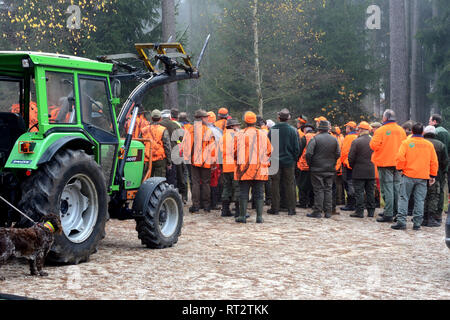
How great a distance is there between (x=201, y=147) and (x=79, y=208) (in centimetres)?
591

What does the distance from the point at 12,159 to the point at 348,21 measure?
23586 millimetres

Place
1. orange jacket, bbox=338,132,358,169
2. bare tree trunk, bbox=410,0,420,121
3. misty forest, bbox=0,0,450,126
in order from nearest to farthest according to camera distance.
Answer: orange jacket, bbox=338,132,358,169
misty forest, bbox=0,0,450,126
bare tree trunk, bbox=410,0,420,121

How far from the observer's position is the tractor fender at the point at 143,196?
899 cm

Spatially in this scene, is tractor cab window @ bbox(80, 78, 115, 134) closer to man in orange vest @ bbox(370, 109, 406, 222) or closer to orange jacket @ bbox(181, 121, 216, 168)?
orange jacket @ bbox(181, 121, 216, 168)

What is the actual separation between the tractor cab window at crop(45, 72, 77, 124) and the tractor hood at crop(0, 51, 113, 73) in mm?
149

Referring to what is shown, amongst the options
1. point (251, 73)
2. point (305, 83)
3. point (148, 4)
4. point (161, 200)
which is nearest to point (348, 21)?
point (305, 83)

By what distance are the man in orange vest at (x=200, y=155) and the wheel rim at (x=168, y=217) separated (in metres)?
4.05

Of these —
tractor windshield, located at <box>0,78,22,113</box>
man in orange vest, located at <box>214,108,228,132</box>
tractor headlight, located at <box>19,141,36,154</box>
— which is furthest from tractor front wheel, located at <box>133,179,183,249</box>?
man in orange vest, located at <box>214,108,228,132</box>

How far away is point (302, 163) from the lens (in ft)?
48.9

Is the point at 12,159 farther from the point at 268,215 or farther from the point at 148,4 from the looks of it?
the point at 148,4

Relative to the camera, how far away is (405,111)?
22.2 m

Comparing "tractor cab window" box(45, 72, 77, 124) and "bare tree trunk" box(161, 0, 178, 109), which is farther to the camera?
"bare tree trunk" box(161, 0, 178, 109)

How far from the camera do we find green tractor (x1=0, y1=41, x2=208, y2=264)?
7.41m

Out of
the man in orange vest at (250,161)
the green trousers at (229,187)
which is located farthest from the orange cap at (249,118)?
the green trousers at (229,187)
